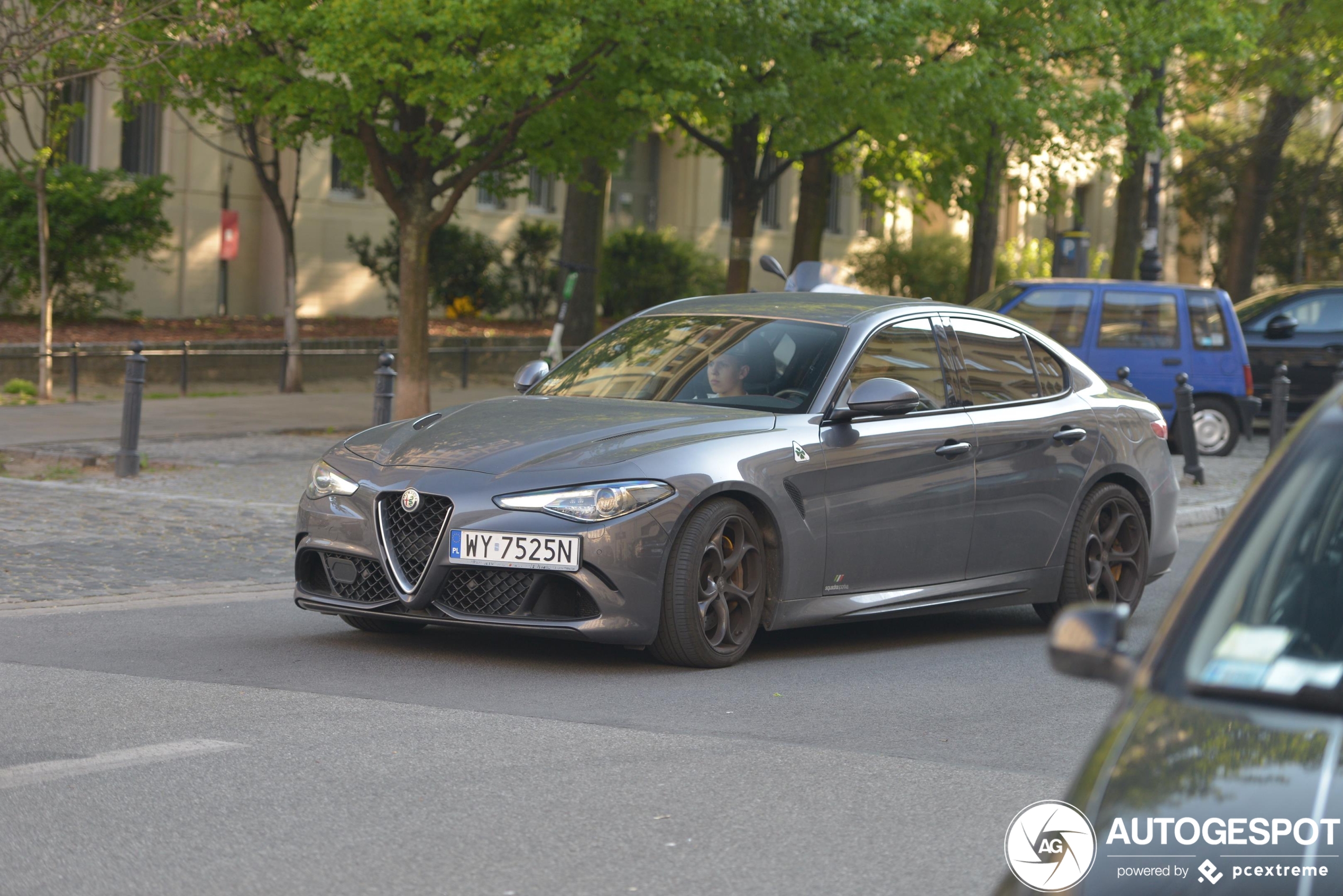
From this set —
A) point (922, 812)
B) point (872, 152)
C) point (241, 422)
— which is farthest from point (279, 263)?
point (922, 812)

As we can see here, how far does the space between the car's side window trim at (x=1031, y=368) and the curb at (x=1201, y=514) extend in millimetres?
5400

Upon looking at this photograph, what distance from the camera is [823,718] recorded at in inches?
252

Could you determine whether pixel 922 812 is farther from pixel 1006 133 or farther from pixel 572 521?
Answer: pixel 1006 133

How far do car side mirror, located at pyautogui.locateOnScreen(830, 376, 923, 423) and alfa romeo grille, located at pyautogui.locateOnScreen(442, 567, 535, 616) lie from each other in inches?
62.9

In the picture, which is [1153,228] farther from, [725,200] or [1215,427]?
[725,200]

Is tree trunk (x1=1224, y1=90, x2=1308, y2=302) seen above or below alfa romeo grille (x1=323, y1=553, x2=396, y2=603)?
above

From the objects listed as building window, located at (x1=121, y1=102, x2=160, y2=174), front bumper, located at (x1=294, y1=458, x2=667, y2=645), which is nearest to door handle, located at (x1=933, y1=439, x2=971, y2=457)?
front bumper, located at (x1=294, y1=458, x2=667, y2=645)

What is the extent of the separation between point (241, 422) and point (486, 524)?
40.0 ft

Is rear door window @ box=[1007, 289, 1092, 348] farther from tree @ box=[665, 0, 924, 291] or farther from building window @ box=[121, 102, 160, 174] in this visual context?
building window @ box=[121, 102, 160, 174]

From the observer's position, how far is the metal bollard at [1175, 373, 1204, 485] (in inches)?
647

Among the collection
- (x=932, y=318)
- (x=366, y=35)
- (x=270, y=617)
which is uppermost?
(x=366, y=35)

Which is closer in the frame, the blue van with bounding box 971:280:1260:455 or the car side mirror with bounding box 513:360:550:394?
the car side mirror with bounding box 513:360:550:394

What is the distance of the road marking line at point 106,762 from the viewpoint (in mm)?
5211

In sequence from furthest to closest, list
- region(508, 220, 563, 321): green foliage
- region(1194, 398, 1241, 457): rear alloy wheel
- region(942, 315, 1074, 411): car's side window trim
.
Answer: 1. region(508, 220, 563, 321): green foliage
2. region(1194, 398, 1241, 457): rear alloy wheel
3. region(942, 315, 1074, 411): car's side window trim
